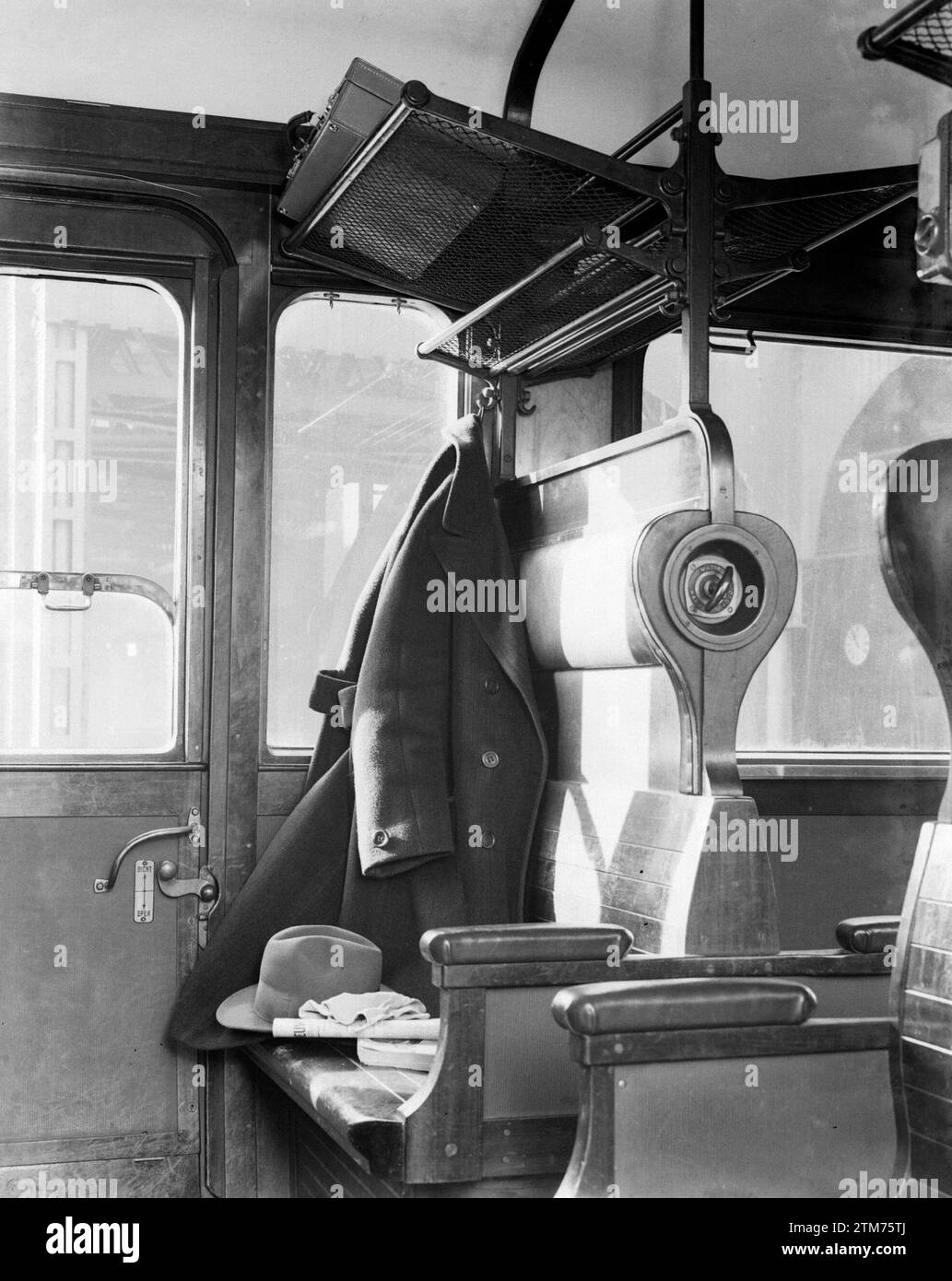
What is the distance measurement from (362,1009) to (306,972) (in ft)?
0.51

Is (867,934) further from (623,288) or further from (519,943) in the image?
(623,288)

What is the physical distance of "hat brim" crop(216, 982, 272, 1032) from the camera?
2916 millimetres

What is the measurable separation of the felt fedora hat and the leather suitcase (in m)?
1.64

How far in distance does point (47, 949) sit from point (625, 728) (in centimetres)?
145

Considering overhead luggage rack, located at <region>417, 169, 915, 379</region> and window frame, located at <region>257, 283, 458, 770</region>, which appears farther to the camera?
window frame, located at <region>257, 283, 458, 770</region>

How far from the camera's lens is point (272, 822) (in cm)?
334

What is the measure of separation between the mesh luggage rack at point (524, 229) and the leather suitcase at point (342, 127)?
0.18 ft

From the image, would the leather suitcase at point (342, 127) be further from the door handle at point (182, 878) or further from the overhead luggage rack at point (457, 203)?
the door handle at point (182, 878)

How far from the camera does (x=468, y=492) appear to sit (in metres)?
3.17

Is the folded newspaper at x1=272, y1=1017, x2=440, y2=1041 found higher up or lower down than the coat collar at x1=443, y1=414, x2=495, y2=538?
lower down

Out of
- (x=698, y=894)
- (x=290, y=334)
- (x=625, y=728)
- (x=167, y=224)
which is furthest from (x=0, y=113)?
(x=698, y=894)

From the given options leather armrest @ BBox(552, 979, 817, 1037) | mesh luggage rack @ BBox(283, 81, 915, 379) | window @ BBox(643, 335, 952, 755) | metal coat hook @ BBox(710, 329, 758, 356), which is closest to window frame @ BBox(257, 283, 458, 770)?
mesh luggage rack @ BBox(283, 81, 915, 379)

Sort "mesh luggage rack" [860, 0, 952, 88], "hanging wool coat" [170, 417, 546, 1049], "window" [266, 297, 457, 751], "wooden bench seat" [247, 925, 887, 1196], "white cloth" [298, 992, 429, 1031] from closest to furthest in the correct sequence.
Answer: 1. "mesh luggage rack" [860, 0, 952, 88]
2. "wooden bench seat" [247, 925, 887, 1196]
3. "white cloth" [298, 992, 429, 1031]
4. "hanging wool coat" [170, 417, 546, 1049]
5. "window" [266, 297, 457, 751]

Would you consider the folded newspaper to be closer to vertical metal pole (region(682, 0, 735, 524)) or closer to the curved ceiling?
vertical metal pole (region(682, 0, 735, 524))
